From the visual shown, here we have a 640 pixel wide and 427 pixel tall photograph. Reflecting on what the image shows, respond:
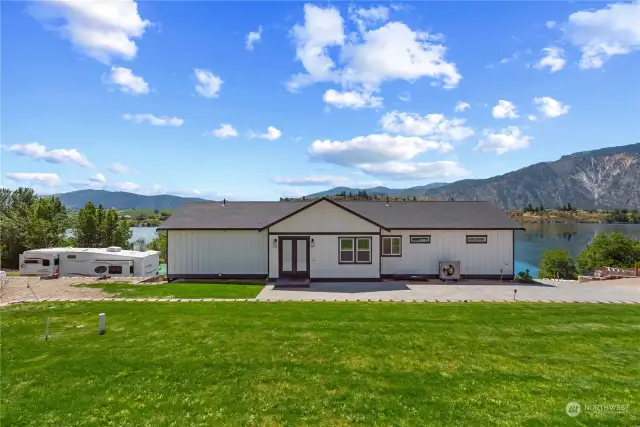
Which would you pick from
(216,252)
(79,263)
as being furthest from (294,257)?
(79,263)

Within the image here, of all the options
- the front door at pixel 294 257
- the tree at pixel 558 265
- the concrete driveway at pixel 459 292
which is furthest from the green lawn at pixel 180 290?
the tree at pixel 558 265

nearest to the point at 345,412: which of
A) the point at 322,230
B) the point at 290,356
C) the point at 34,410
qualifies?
the point at 290,356

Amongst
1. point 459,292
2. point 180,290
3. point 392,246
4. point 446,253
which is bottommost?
point 459,292

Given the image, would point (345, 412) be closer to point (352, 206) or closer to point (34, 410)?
point (34, 410)

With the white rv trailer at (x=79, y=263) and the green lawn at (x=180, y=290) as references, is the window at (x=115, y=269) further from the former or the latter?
the green lawn at (x=180, y=290)

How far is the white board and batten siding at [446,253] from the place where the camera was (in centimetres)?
1920

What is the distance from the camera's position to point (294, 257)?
18500mm

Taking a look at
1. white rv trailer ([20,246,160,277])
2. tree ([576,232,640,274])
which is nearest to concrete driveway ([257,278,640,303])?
white rv trailer ([20,246,160,277])

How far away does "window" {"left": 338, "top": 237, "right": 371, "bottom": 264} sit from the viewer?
18406 mm

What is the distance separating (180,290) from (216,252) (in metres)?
3.78

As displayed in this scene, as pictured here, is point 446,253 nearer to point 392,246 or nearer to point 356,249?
point 392,246

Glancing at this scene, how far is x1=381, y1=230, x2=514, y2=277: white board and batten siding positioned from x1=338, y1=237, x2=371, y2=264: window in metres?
1.33

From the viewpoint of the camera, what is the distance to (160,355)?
782 cm

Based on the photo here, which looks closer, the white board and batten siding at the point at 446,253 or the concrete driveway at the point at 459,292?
the concrete driveway at the point at 459,292
